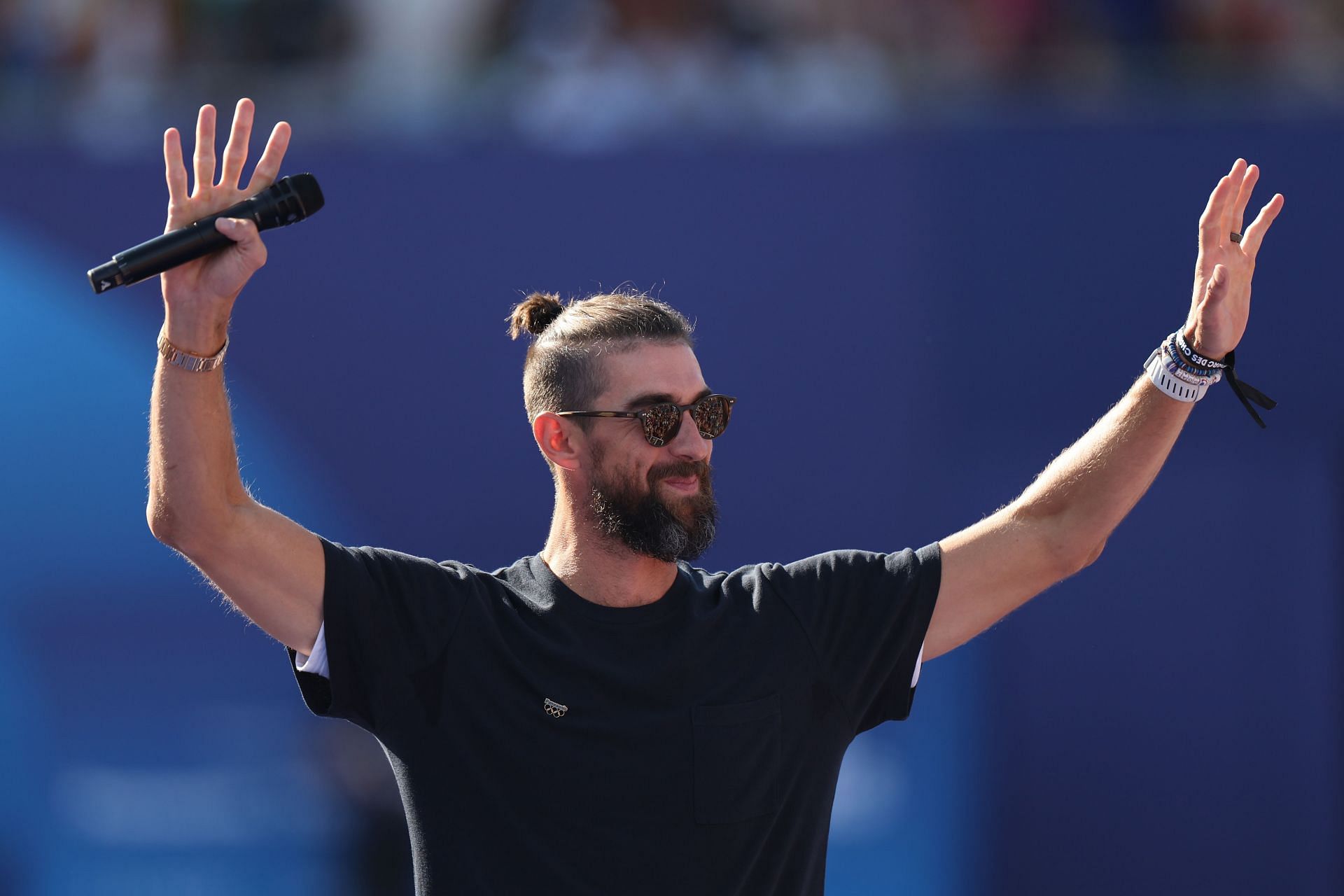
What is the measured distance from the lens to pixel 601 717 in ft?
9.70

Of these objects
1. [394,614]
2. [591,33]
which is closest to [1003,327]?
[591,33]

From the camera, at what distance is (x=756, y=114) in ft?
23.9

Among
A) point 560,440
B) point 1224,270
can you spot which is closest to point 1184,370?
point 1224,270

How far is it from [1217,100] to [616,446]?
508 cm

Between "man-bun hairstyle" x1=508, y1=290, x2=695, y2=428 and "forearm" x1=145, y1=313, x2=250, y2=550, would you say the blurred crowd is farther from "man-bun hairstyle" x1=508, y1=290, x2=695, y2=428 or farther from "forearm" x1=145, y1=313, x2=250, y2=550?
"forearm" x1=145, y1=313, x2=250, y2=550

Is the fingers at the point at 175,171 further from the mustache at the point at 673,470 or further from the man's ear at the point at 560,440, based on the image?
the mustache at the point at 673,470

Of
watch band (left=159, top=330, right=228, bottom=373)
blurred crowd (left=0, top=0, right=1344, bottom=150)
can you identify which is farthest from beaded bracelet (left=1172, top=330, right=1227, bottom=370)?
blurred crowd (left=0, top=0, right=1344, bottom=150)

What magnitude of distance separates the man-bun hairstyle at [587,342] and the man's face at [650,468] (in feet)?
0.11

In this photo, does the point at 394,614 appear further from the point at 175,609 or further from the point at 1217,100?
the point at 1217,100

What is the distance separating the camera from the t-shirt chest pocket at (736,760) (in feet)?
9.67

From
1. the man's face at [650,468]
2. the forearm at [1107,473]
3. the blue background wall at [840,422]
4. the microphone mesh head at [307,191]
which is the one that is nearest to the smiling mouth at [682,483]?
the man's face at [650,468]

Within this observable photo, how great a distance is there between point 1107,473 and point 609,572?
1037 mm

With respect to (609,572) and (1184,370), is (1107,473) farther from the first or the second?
(609,572)

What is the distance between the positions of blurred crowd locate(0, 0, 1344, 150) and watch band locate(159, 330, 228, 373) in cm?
483
